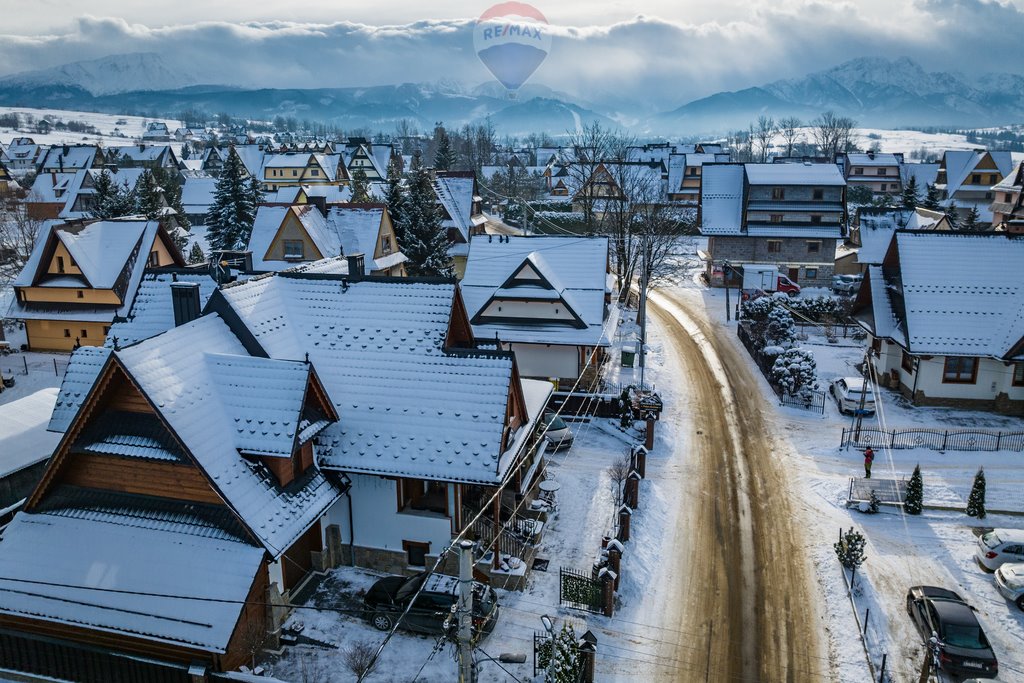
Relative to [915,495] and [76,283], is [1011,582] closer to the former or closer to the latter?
[915,495]

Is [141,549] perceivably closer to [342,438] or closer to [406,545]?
[342,438]

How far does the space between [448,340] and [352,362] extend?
11.3 ft

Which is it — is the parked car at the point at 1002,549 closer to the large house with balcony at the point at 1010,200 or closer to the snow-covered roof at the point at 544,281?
the snow-covered roof at the point at 544,281

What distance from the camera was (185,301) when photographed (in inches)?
896

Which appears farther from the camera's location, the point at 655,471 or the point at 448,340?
the point at 655,471

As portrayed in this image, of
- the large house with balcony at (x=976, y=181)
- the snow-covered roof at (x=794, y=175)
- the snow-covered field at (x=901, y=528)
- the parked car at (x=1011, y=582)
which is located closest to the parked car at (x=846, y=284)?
the snow-covered roof at (x=794, y=175)

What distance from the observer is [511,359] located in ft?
67.7

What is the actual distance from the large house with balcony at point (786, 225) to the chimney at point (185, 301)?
4649cm

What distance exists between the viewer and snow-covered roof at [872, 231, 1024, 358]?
108ft

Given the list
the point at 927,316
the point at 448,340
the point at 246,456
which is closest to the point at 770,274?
the point at 927,316

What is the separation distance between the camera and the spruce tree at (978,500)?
24.5 m

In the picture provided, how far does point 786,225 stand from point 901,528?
1644 inches

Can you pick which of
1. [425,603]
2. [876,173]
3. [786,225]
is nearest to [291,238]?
[425,603]

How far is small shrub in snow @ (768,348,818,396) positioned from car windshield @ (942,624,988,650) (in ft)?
58.5
